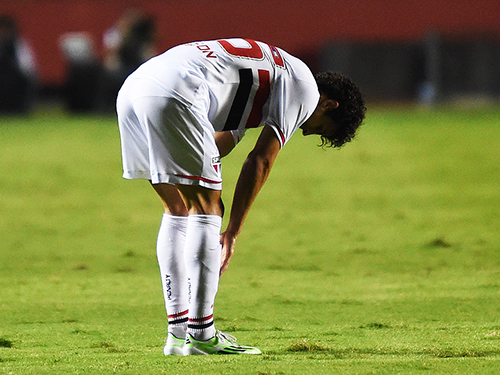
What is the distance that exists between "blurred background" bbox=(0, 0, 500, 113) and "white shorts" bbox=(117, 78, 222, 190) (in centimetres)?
2207

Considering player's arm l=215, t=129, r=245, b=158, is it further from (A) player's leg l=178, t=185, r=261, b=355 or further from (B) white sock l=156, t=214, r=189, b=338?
(A) player's leg l=178, t=185, r=261, b=355

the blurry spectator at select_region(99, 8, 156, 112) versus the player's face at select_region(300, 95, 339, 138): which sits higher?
the player's face at select_region(300, 95, 339, 138)

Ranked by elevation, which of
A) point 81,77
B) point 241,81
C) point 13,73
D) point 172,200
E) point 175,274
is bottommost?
point 81,77

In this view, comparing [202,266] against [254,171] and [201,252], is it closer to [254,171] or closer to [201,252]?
[201,252]

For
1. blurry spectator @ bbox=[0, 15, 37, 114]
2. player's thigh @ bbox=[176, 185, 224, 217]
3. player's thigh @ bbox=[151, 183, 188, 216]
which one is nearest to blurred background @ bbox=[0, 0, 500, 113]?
blurry spectator @ bbox=[0, 15, 37, 114]

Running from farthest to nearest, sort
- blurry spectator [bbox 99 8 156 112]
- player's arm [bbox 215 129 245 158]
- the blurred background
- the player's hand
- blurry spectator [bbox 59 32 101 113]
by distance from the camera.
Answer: the blurred background
blurry spectator [bbox 59 32 101 113]
blurry spectator [bbox 99 8 156 112]
player's arm [bbox 215 129 245 158]
the player's hand

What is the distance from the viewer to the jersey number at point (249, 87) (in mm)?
3936

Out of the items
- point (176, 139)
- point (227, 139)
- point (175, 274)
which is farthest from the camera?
point (227, 139)

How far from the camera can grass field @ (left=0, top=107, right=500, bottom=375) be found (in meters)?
3.99

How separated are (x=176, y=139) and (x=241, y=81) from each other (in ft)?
1.37

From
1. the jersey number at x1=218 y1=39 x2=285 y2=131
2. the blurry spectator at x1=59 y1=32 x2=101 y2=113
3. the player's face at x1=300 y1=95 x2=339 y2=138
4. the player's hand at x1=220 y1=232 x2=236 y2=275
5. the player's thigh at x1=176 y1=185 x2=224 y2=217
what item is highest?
the jersey number at x1=218 y1=39 x2=285 y2=131

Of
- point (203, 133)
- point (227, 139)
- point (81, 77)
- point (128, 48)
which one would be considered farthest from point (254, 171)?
point (81, 77)

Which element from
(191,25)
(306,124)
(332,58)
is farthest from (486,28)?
(306,124)

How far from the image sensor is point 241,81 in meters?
3.93
